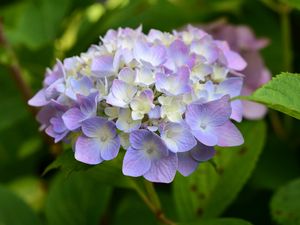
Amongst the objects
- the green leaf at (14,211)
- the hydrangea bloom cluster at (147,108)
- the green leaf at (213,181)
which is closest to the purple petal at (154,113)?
the hydrangea bloom cluster at (147,108)

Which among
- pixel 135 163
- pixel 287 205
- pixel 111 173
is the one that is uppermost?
pixel 135 163

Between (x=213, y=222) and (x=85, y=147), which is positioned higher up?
(x=85, y=147)

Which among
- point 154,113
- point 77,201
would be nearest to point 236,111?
point 154,113

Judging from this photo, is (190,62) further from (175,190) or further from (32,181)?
(32,181)

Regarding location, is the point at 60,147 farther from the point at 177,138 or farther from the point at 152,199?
the point at 177,138

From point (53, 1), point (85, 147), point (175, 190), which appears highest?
point (85, 147)

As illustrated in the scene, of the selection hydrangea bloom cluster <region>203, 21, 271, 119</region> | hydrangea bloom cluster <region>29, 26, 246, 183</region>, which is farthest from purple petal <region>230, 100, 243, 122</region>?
hydrangea bloom cluster <region>203, 21, 271, 119</region>

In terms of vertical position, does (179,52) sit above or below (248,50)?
above

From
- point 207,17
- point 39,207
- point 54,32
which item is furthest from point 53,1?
point 39,207
